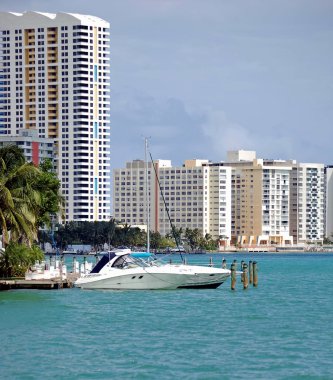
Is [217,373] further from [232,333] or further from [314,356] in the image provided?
[232,333]

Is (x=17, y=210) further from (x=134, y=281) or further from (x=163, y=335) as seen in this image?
(x=163, y=335)

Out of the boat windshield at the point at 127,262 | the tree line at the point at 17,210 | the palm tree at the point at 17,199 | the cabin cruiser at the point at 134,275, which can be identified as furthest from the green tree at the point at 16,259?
the boat windshield at the point at 127,262

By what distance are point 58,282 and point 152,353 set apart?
104 feet

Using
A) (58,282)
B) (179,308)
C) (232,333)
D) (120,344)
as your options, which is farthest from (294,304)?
(120,344)

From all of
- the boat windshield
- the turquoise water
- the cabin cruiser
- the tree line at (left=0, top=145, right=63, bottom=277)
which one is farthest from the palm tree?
the boat windshield

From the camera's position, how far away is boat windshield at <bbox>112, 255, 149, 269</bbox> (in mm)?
79438

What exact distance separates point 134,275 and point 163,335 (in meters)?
23.6

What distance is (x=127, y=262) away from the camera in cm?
7950

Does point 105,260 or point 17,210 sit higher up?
point 17,210

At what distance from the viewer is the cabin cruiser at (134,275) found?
79.3 metres

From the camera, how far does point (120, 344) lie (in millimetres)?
51969

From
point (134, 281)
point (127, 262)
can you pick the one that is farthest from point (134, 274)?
point (127, 262)

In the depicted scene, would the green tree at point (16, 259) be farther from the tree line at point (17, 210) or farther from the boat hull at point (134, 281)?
the boat hull at point (134, 281)

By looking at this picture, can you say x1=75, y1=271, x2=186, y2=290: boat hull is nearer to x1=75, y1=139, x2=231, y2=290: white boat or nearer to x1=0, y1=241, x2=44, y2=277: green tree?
x1=75, y1=139, x2=231, y2=290: white boat
